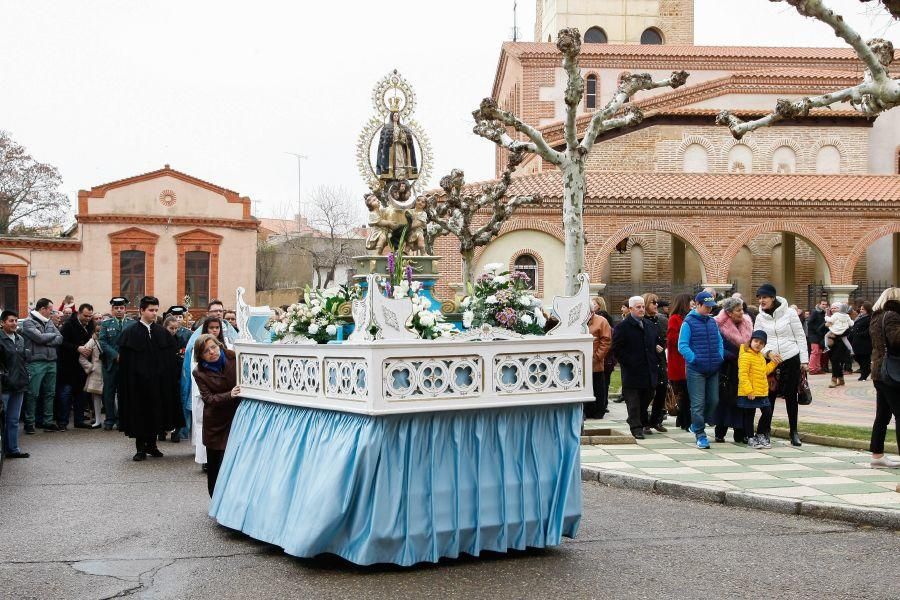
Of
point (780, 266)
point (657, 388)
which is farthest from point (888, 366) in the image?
point (780, 266)

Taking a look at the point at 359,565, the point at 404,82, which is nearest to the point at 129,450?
the point at 404,82

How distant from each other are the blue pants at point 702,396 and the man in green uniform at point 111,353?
27.2 feet

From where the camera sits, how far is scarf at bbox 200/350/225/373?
829 cm

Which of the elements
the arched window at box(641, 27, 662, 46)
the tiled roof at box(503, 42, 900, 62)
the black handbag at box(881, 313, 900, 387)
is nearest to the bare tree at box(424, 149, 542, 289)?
the black handbag at box(881, 313, 900, 387)

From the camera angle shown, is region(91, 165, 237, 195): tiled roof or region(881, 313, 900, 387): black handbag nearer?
region(881, 313, 900, 387): black handbag

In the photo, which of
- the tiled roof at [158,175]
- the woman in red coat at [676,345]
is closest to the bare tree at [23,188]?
the tiled roof at [158,175]

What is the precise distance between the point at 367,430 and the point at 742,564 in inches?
103

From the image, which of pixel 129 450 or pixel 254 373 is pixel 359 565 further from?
pixel 129 450

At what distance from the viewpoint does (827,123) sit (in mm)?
39375

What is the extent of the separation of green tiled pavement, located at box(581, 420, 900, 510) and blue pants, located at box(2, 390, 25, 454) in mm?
6852

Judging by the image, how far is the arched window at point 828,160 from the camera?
3944 centimetres

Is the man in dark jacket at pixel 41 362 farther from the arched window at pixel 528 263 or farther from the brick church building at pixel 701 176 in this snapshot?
the arched window at pixel 528 263

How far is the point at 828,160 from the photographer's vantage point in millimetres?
39500

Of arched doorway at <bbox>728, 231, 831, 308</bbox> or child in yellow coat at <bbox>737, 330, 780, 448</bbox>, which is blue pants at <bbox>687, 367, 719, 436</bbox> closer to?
child in yellow coat at <bbox>737, 330, 780, 448</bbox>
